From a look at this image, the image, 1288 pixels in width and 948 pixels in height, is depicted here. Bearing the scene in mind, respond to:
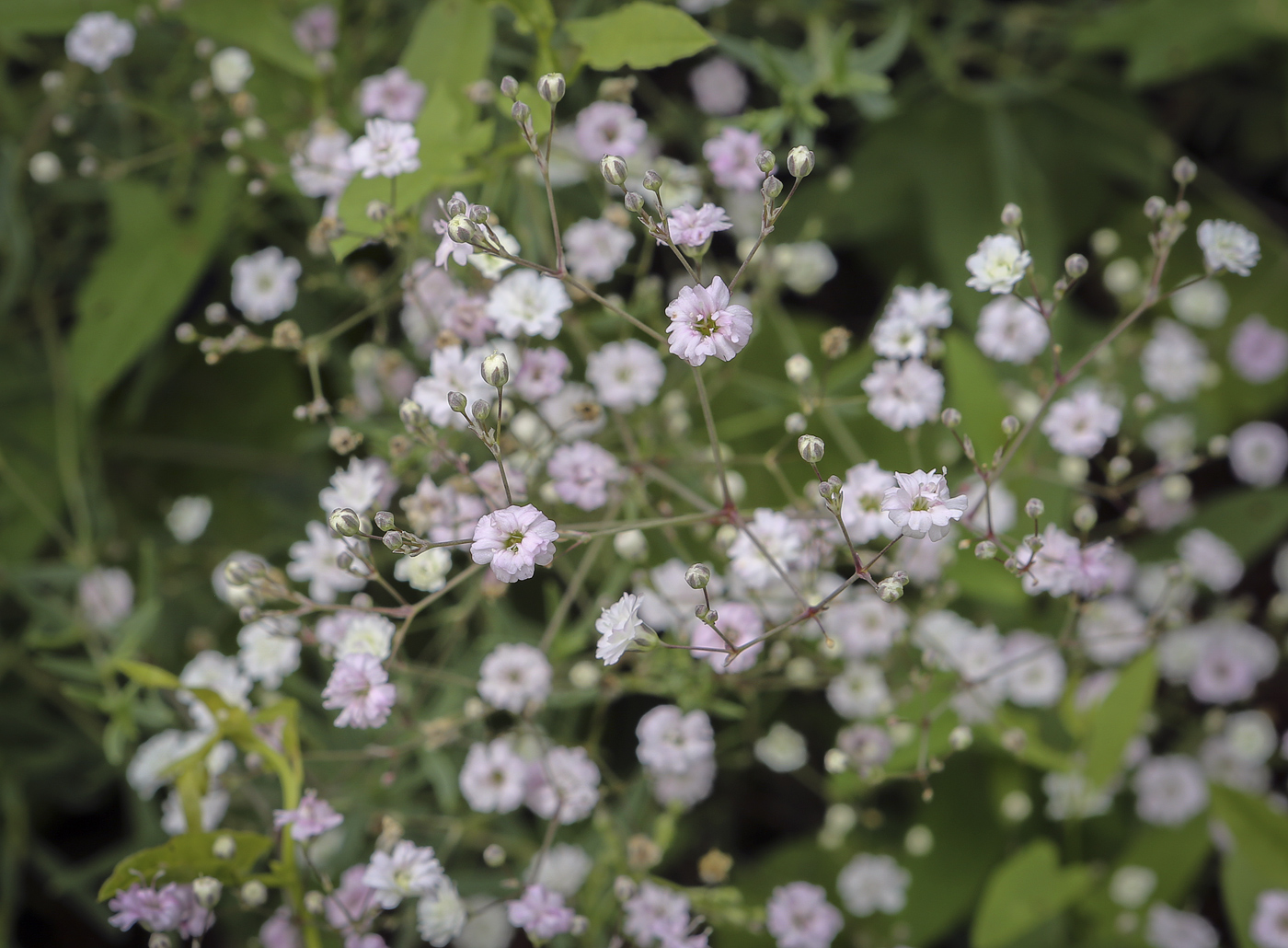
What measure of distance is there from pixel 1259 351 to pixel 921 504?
1548 mm

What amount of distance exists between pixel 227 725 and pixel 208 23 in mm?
960

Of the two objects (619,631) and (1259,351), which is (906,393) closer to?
(619,631)

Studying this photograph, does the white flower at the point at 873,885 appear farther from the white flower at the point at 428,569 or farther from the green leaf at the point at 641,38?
the green leaf at the point at 641,38

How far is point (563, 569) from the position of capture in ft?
4.93

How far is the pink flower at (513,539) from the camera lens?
2.88ft

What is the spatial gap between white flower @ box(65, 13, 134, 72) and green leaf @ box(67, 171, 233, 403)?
0.85 ft

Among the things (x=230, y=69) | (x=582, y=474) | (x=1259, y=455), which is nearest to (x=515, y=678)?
(x=582, y=474)

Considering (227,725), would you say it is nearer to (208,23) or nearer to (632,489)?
(632,489)

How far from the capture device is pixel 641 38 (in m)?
1.14

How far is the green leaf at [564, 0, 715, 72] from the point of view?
110cm

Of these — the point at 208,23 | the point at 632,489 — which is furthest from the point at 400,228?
the point at 208,23

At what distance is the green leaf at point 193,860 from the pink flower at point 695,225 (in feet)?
2.54

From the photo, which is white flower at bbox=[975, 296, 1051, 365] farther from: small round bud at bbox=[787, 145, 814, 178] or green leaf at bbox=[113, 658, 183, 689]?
green leaf at bbox=[113, 658, 183, 689]

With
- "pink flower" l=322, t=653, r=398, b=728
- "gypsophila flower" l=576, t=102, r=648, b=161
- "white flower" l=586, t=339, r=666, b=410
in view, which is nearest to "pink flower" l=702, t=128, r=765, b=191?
"gypsophila flower" l=576, t=102, r=648, b=161
